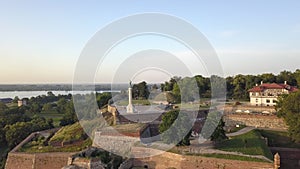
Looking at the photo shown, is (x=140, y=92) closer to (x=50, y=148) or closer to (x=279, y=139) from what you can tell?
(x=50, y=148)

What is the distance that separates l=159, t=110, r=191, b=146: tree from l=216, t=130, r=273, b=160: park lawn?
201 cm

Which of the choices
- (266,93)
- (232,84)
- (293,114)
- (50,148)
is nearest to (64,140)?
(50,148)

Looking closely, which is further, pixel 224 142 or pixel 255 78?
pixel 255 78

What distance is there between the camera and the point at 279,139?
2052cm

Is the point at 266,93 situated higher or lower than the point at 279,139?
higher

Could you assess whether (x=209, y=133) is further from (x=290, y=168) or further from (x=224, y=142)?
(x=290, y=168)

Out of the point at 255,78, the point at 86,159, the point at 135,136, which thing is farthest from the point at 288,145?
the point at 255,78

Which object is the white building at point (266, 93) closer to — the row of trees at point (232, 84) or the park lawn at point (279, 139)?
the row of trees at point (232, 84)

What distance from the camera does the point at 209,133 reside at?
17.7 meters

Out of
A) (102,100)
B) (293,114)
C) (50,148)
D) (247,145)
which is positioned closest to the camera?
(247,145)

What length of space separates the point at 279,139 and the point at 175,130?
8806 mm

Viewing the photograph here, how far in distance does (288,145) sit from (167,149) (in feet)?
29.3

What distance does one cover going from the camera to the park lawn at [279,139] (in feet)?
64.1

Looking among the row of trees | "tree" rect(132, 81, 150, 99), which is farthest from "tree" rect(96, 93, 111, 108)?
"tree" rect(132, 81, 150, 99)
